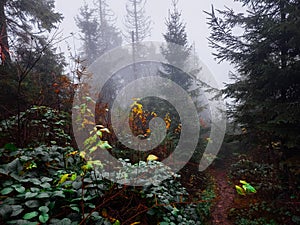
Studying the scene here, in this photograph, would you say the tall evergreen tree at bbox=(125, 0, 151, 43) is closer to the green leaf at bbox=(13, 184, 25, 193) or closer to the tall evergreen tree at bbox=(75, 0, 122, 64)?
the tall evergreen tree at bbox=(75, 0, 122, 64)

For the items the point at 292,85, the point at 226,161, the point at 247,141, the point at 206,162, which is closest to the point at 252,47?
the point at 292,85

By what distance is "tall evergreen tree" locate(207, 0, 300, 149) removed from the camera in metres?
3.74

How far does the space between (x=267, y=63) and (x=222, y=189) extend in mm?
4172

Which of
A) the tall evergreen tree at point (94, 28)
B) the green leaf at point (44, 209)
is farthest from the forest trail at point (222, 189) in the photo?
the tall evergreen tree at point (94, 28)

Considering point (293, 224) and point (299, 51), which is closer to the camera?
point (293, 224)

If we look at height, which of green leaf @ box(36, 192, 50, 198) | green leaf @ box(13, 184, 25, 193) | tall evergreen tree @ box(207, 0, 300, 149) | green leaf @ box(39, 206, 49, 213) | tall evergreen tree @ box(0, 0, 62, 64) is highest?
tall evergreen tree @ box(0, 0, 62, 64)

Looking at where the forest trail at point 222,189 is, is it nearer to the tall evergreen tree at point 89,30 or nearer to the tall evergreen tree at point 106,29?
the tall evergreen tree at point 89,30

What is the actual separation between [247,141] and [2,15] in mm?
8420

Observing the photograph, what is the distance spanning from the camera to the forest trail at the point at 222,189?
411 cm

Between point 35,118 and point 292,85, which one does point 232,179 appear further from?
point 35,118

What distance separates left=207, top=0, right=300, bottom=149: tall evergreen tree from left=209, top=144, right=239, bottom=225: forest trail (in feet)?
6.28

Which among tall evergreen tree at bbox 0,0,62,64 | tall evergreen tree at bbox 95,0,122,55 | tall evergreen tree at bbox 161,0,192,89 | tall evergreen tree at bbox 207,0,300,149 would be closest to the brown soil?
tall evergreen tree at bbox 207,0,300,149

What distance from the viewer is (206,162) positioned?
779 centimetres

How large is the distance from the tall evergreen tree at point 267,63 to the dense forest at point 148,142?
0.03 metres
